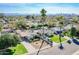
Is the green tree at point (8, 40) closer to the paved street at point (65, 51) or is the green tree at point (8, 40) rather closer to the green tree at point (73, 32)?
the paved street at point (65, 51)

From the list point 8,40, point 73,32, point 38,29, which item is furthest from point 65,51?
point 8,40

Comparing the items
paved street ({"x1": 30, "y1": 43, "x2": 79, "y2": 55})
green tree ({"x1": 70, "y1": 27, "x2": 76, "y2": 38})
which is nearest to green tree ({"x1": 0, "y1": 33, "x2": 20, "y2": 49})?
paved street ({"x1": 30, "y1": 43, "x2": 79, "y2": 55})

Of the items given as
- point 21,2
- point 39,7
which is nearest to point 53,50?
point 39,7

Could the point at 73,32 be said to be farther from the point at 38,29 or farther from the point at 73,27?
the point at 38,29

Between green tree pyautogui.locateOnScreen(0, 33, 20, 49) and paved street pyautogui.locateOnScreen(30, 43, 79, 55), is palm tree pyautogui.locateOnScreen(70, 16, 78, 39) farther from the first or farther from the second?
green tree pyautogui.locateOnScreen(0, 33, 20, 49)

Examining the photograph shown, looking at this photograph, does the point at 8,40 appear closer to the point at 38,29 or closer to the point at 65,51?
the point at 38,29

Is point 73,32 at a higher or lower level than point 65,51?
higher

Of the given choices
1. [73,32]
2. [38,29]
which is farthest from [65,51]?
[38,29]

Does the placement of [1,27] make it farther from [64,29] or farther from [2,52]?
[64,29]
